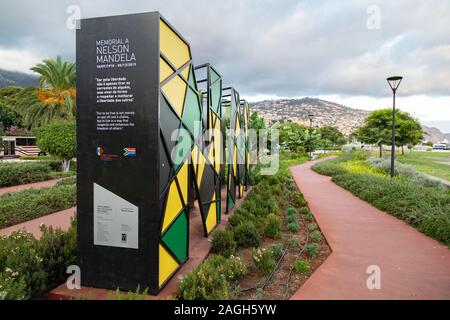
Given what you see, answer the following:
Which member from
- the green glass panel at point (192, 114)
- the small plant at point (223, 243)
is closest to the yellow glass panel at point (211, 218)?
the small plant at point (223, 243)

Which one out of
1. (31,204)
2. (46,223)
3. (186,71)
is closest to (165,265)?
(186,71)

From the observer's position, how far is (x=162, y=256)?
4.35m

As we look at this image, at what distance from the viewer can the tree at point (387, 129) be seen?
81.9ft

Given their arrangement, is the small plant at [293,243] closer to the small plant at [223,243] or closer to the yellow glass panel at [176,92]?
the small plant at [223,243]

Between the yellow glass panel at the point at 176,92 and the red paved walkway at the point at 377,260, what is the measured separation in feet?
12.2

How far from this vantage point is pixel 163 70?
427 cm

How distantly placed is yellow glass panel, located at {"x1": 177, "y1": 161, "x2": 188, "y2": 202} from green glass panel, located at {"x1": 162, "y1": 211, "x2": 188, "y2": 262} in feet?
1.34

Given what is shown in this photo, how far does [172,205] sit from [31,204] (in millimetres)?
7183

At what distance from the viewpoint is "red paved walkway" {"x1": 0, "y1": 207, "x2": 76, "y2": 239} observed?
24.8 feet

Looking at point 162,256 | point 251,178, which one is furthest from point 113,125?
point 251,178

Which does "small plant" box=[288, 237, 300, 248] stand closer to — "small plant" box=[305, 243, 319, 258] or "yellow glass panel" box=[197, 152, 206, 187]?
"small plant" box=[305, 243, 319, 258]

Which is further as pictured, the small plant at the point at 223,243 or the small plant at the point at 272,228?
the small plant at the point at 272,228

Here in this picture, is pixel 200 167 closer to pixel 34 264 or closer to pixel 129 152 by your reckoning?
pixel 129 152

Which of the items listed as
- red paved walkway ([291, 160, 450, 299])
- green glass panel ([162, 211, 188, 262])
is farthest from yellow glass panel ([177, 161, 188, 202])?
red paved walkway ([291, 160, 450, 299])
